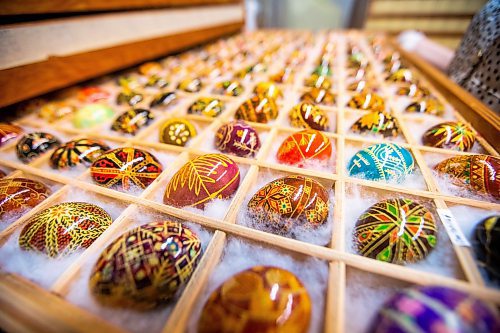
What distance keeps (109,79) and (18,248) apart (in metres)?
1.96

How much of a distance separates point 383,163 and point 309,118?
0.49 meters

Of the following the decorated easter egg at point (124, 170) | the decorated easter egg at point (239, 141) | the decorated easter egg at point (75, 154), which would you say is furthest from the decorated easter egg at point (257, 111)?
the decorated easter egg at point (75, 154)

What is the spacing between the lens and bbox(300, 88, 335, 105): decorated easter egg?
1.75 meters

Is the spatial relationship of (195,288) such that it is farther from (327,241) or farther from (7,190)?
(7,190)

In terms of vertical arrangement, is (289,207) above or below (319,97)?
below

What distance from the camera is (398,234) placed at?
2.60 feet

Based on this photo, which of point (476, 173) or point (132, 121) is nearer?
point (476, 173)

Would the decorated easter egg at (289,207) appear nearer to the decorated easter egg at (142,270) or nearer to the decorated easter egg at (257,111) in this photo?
the decorated easter egg at (142,270)

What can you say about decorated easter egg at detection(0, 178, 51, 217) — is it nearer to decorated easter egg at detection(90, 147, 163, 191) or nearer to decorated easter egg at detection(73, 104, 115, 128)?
decorated easter egg at detection(90, 147, 163, 191)

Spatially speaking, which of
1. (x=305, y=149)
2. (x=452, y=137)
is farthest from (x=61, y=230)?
(x=452, y=137)

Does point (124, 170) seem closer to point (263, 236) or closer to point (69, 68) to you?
point (263, 236)

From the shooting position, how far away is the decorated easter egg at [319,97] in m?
1.75

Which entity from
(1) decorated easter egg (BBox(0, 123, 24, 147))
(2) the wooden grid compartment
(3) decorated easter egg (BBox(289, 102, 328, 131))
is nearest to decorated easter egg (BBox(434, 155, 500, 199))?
(2) the wooden grid compartment

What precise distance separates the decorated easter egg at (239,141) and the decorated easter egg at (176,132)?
0.21m
